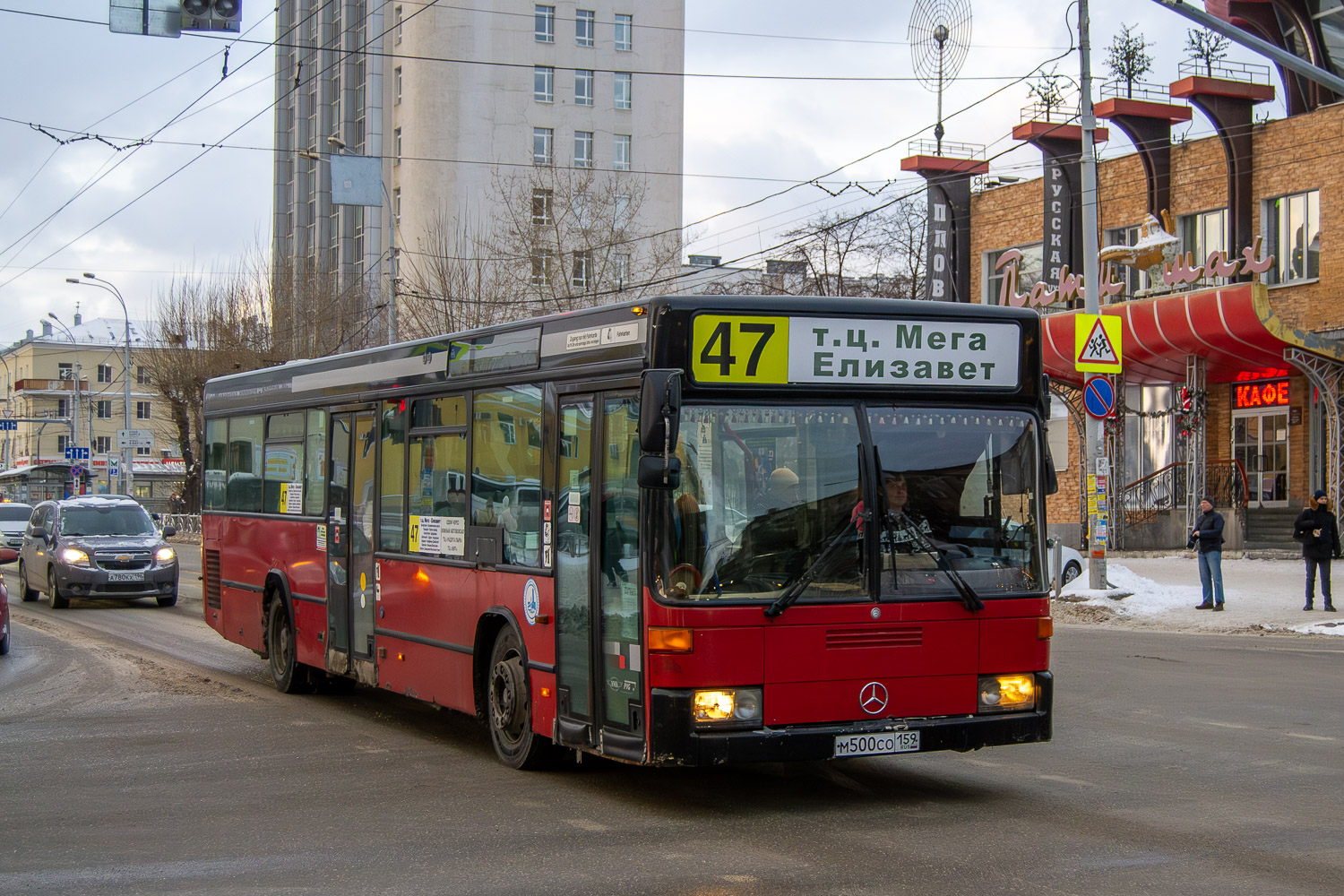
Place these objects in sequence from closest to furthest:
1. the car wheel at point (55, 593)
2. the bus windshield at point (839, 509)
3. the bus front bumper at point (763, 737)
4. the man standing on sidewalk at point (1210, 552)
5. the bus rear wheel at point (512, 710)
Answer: the bus front bumper at point (763, 737), the bus windshield at point (839, 509), the bus rear wheel at point (512, 710), the man standing on sidewalk at point (1210, 552), the car wheel at point (55, 593)

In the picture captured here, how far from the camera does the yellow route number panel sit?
24.5ft

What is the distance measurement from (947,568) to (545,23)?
218ft

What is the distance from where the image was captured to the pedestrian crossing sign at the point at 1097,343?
20750mm

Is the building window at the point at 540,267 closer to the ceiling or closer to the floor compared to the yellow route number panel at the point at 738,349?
closer to the ceiling

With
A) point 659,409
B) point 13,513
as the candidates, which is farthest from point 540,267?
point 659,409

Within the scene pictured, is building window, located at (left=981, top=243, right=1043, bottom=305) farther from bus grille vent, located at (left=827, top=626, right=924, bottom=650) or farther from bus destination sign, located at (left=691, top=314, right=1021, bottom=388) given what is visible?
bus grille vent, located at (left=827, top=626, right=924, bottom=650)

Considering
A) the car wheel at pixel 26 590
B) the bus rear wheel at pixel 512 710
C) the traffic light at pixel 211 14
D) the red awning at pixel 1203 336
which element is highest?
the traffic light at pixel 211 14

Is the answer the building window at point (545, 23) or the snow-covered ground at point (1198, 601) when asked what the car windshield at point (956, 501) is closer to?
the snow-covered ground at point (1198, 601)

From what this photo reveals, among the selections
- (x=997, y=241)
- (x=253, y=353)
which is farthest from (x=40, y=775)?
(x=253, y=353)

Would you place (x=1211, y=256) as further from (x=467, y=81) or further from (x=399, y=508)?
(x=467, y=81)

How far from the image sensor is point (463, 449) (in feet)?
31.6

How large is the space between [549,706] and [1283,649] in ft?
36.9

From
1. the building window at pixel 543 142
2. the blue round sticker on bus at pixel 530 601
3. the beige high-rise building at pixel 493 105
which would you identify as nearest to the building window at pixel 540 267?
the beige high-rise building at pixel 493 105

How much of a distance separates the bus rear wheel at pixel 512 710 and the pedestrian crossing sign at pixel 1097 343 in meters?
13.7
